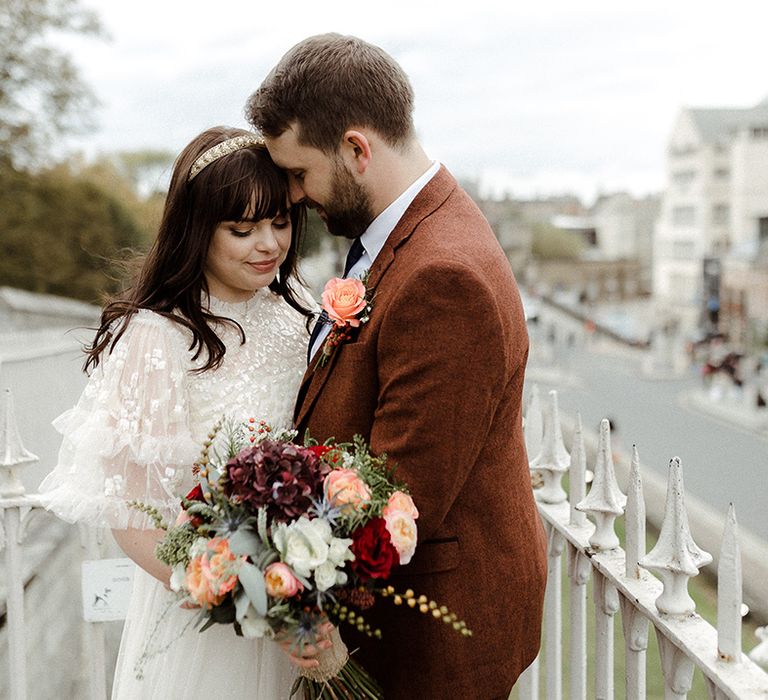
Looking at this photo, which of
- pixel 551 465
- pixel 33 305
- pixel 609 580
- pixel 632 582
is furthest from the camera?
pixel 33 305

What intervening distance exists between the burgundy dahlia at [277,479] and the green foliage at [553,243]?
116m

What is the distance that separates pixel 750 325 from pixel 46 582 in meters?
39.8

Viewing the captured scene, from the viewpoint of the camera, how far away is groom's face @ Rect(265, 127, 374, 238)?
7.25 feet

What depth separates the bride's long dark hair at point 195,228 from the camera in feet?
7.89

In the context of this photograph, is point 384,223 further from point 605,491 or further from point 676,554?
point 676,554

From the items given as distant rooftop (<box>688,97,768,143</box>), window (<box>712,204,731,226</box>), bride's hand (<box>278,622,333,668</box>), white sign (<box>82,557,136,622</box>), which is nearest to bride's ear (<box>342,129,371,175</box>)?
bride's hand (<box>278,622,333,668</box>)

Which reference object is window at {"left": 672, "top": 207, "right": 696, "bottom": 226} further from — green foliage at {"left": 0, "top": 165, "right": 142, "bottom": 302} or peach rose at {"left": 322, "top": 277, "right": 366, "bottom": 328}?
peach rose at {"left": 322, "top": 277, "right": 366, "bottom": 328}

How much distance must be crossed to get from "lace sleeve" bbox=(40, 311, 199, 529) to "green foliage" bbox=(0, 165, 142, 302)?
17790mm

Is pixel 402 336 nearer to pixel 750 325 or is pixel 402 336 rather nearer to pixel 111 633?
pixel 111 633

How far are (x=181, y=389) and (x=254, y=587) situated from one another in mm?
777

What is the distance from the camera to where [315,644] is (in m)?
1.90

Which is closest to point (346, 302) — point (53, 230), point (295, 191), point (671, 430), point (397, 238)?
point (397, 238)

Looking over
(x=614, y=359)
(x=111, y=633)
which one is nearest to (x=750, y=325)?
(x=614, y=359)

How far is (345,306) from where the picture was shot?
2.09 metres
